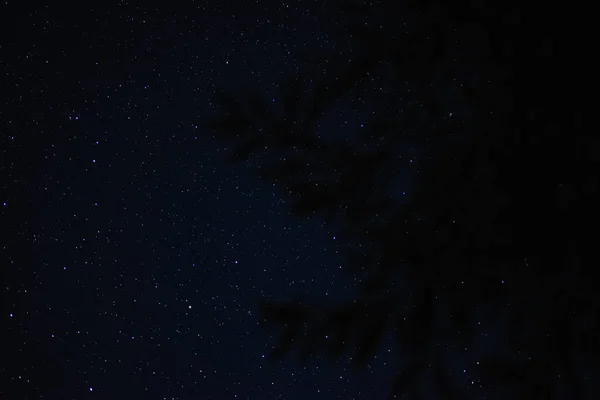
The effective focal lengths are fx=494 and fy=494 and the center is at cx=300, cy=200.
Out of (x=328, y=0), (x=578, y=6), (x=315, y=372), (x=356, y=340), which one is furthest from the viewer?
(x=315, y=372)

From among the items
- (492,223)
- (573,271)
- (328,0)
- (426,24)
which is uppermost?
(328,0)

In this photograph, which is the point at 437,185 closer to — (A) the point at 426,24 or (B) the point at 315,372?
(A) the point at 426,24

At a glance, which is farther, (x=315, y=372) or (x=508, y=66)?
(x=315, y=372)

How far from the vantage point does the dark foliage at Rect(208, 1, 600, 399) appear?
0.80m

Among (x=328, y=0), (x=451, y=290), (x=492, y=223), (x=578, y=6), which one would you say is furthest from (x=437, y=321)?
(x=328, y=0)

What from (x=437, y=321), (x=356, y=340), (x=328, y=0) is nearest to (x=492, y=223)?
(x=437, y=321)

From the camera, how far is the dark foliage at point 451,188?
2.63 feet

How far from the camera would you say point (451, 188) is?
2.81 ft

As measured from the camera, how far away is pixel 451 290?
0.85 m

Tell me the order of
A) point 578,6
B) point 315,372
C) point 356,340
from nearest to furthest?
point 578,6 → point 356,340 → point 315,372

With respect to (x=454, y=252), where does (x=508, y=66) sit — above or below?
above

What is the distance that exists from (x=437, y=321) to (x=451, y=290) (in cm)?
6

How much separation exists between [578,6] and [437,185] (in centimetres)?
35

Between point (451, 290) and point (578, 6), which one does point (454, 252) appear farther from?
point (578, 6)
